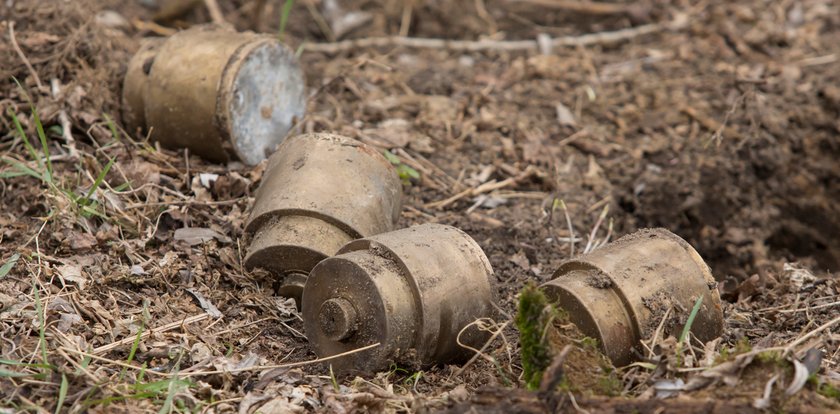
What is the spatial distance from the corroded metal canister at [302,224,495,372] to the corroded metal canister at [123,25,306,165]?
1.36 meters

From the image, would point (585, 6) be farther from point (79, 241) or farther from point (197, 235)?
point (79, 241)

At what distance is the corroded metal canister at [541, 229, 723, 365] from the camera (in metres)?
3.15

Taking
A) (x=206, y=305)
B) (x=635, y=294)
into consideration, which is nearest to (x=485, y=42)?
(x=206, y=305)

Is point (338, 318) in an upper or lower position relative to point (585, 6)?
lower

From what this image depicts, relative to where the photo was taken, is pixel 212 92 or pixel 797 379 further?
pixel 212 92

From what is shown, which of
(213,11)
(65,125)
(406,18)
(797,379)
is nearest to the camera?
(797,379)

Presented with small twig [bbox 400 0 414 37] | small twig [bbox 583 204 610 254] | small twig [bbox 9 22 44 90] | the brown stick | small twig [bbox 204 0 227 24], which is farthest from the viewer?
the brown stick

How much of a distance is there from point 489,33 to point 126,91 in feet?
10.2

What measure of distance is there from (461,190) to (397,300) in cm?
182

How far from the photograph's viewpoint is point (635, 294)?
319 centimetres

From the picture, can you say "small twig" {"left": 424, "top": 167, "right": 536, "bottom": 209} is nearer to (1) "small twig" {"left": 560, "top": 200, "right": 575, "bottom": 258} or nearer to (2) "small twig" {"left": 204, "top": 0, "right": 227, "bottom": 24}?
(1) "small twig" {"left": 560, "top": 200, "right": 575, "bottom": 258}

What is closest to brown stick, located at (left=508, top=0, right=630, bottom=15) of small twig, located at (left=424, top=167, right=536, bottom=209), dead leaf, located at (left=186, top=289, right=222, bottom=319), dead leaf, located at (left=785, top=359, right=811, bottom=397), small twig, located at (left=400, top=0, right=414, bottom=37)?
small twig, located at (left=400, top=0, right=414, bottom=37)

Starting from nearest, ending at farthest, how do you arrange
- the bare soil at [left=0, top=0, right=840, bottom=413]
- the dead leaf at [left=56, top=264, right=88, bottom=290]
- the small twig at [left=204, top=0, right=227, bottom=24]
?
the bare soil at [left=0, top=0, right=840, bottom=413], the dead leaf at [left=56, top=264, right=88, bottom=290], the small twig at [left=204, top=0, right=227, bottom=24]

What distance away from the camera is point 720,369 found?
2.90 m
